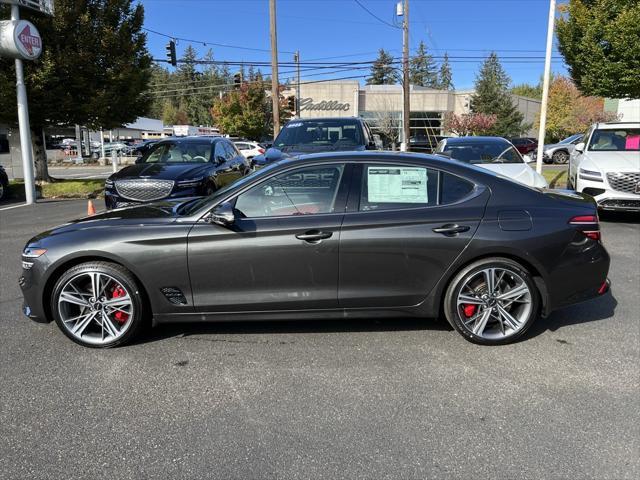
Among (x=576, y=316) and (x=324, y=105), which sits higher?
(x=324, y=105)

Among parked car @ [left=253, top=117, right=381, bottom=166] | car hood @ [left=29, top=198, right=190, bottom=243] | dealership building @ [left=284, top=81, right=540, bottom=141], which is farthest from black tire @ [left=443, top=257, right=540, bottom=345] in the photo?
dealership building @ [left=284, top=81, right=540, bottom=141]

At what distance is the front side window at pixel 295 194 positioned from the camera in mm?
4004

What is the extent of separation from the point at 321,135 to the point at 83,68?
9.21m

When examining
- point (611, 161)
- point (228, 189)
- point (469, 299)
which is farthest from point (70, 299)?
point (611, 161)

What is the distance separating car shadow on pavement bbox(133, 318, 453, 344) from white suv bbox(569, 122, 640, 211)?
5.73 metres

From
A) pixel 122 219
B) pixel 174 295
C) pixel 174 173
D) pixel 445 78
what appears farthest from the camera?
pixel 445 78

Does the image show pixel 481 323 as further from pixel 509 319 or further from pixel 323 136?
pixel 323 136

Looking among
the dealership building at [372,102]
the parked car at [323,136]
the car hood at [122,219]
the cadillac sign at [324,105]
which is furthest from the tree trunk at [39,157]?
the cadillac sign at [324,105]

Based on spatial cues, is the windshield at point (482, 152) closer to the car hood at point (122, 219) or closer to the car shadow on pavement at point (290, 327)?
the car shadow on pavement at point (290, 327)

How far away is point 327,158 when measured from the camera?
4113 millimetres

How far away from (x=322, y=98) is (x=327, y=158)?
44.8 metres

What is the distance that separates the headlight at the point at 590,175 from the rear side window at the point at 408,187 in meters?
5.89

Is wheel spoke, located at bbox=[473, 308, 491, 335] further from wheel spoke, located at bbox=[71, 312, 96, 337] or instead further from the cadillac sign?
the cadillac sign

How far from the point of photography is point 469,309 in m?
4.06
